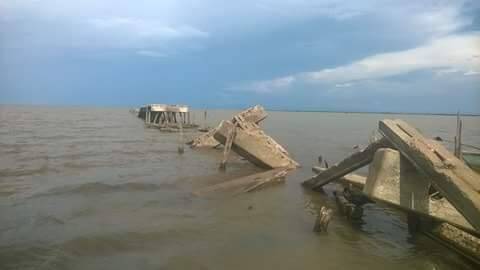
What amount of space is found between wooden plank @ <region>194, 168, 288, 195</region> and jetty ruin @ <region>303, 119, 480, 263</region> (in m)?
4.82

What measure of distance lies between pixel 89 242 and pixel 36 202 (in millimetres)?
3284

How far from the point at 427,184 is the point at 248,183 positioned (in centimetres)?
611

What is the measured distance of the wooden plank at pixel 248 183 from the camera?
10.5 metres

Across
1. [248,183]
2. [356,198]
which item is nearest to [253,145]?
[248,183]

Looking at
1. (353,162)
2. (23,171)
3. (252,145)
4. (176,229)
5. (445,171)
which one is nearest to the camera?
(445,171)

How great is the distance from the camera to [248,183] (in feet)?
36.9

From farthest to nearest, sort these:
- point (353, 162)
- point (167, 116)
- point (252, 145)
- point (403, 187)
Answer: point (167, 116)
point (252, 145)
point (353, 162)
point (403, 187)

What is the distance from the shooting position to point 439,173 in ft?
17.0

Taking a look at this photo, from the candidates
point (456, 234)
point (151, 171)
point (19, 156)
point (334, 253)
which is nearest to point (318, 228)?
point (334, 253)

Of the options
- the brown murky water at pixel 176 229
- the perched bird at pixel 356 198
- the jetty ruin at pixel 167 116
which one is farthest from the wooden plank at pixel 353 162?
the jetty ruin at pixel 167 116

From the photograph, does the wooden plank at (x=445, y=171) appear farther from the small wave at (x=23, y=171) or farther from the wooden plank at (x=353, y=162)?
the small wave at (x=23, y=171)

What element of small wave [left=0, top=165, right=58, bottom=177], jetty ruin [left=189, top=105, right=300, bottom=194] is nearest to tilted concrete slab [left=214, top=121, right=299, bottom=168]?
jetty ruin [left=189, top=105, right=300, bottom=194]

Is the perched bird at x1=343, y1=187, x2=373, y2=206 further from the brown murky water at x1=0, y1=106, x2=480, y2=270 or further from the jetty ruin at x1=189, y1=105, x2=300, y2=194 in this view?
the jetty ruin at x1=189, y1=105, x2=300, y2=194

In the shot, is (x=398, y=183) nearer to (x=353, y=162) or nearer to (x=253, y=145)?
(x=353, y=162)
